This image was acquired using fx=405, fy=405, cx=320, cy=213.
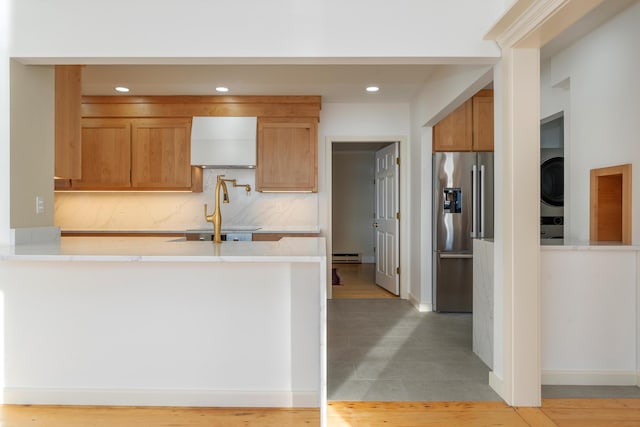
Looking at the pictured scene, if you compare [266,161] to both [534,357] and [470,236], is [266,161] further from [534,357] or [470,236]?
[534,357]

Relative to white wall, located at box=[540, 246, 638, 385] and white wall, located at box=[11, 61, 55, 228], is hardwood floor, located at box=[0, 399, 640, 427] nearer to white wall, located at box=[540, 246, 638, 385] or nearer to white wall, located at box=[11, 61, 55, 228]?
white wall, located at box=[540, 246, 638, 385]

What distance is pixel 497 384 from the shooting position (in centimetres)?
244

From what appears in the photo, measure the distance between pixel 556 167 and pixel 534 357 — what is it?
9.50 feet

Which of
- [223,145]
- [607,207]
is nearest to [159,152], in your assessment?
[223,145]

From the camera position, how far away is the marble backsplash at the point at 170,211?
4.88m

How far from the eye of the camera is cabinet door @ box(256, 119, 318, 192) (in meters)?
4.55

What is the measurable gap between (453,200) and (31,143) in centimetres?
365

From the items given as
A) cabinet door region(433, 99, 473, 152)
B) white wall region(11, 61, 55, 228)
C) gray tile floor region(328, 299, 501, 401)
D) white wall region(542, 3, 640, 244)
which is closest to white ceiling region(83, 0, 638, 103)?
white wall region(542, 3, 640, 244)

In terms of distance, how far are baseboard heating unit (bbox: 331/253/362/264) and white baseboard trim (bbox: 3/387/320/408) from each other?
5.93m

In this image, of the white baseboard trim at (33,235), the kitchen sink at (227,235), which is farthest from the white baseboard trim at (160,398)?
the kitchen sink at (227,235)

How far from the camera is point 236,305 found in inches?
87.5

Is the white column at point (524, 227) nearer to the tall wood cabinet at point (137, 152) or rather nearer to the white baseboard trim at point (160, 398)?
the white baseboard trim at point (160, 398)

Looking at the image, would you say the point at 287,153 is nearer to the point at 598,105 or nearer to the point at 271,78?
the point at 271,78

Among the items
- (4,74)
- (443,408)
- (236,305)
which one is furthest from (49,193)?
(443,408)
